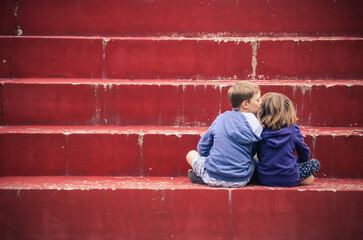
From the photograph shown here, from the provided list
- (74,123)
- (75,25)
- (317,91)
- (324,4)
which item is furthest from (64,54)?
(324,4)

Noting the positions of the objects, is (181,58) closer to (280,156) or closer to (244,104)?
(244,104)

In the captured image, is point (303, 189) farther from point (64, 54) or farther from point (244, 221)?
point (64, 54)

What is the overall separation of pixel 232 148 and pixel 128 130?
1.01m

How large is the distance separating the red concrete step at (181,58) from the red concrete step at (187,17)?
0.34 metres

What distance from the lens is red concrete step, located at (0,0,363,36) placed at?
4.14 metres

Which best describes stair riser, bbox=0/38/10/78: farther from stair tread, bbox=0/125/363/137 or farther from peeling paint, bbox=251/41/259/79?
peeling paint, bbox=251/41/259/79

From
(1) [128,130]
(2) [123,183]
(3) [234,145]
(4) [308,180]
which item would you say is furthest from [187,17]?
(4) [308,180]

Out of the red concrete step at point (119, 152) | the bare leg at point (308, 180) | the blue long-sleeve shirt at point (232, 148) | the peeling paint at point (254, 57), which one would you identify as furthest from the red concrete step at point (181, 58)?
the bare leg at point (308, 180)

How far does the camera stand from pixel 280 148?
9.34ft

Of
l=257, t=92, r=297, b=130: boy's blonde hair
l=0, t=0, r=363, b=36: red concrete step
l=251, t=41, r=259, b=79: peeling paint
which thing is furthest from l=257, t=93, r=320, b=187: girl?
l=0, t=0, r=363, b=36: red concrete step

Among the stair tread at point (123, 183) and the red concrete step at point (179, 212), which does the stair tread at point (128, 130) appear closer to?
the stair tread at point (123, 183)

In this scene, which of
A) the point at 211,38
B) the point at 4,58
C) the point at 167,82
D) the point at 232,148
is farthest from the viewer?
the point at 211,38

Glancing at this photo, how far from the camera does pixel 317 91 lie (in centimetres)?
354

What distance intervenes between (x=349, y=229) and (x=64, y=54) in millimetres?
2995
